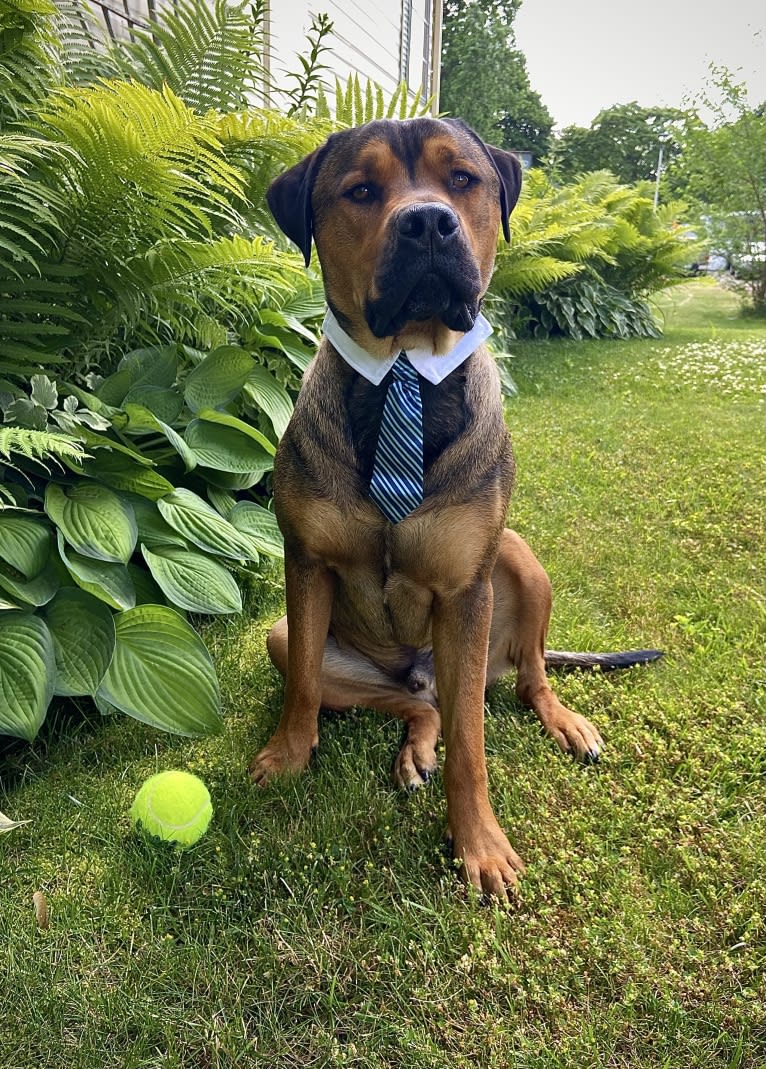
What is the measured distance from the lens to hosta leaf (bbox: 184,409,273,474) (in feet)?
10.7

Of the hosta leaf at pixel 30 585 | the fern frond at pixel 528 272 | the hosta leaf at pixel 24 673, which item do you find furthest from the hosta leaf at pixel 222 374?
the fern frond at pixel 528 272

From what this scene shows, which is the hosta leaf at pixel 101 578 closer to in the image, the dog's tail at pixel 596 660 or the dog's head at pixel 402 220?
the dog's head at pixel 402 220

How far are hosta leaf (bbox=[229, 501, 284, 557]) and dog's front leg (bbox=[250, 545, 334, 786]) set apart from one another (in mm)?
1170

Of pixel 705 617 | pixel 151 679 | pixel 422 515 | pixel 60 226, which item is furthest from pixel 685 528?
pixel 60 226

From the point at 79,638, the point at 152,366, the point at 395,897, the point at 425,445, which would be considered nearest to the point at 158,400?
the point at 152,366

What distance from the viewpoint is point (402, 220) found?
1.76 m

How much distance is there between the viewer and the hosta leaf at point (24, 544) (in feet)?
7.96

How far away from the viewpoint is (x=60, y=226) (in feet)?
8.95

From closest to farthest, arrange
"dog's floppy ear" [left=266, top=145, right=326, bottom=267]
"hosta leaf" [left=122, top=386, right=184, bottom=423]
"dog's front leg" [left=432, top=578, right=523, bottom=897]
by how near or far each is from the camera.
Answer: "dog's front leg" [left=432, top=578, right=523, bottom=897]
"dog's floppy ear" [left=266, top=145, right=326, bottom=267]
"hosta leaf" [left=122, top=386, right=184, bottom=423]

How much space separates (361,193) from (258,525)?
182 centimetres

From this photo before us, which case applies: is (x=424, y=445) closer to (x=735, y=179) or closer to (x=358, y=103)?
(x=358, y=103)

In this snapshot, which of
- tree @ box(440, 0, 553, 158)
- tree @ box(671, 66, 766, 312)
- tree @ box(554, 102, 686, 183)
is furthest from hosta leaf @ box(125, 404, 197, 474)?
tree @ box(554, 102, 686, 183)

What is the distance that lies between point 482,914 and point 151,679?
4.14ft

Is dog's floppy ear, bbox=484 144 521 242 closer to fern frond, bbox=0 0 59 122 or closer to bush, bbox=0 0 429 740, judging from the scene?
bush, bbox=0 0 429 740
